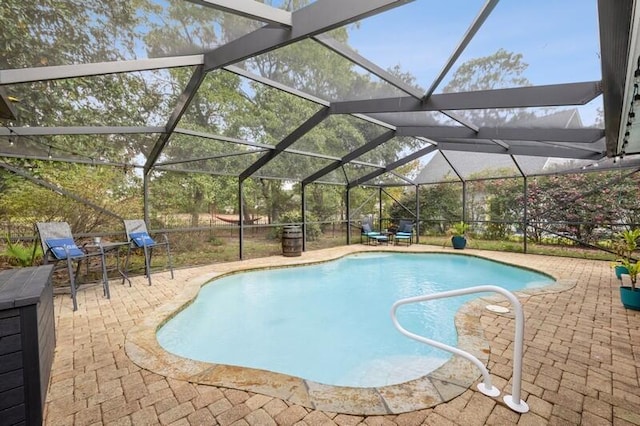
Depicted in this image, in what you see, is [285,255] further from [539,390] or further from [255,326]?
[539,390]

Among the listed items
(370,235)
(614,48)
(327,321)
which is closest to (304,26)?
(614,48)

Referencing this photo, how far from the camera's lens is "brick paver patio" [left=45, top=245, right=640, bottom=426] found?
1.88 metres

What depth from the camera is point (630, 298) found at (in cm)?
395

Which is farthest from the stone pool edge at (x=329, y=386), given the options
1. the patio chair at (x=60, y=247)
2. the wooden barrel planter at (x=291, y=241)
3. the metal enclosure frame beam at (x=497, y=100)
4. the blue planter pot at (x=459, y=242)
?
the blue planter pot at (x=459, y=242)

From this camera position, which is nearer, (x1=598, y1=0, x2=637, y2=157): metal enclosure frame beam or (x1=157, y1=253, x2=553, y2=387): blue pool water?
(x1=598, y1=0, x2=637, y2=157): metal enclosure frame beam

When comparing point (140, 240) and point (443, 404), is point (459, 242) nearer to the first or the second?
point (443, 404)

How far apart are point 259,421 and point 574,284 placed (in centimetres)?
617

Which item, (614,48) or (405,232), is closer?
(614,48)

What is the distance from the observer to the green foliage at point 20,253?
477 cm

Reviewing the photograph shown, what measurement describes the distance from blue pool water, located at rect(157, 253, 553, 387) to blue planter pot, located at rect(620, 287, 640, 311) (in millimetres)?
2140

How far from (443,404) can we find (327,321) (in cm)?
288

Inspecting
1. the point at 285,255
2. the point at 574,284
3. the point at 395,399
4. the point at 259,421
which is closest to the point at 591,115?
the point at 574,284

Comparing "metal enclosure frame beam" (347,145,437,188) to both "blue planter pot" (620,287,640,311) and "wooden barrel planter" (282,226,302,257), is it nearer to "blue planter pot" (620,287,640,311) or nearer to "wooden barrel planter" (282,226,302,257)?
"wooden barrel planter" (282,226,302,257)

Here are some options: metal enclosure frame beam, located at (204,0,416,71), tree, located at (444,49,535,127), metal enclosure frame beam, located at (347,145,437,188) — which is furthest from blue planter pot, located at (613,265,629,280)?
metal enclosure frame beam, located at (204,0,416,71)
